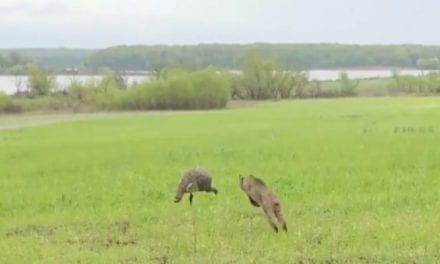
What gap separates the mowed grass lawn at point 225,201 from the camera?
11047 millimetres

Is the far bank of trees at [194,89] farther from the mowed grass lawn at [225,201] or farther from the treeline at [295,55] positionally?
the mowed grass lawn at [225,201]

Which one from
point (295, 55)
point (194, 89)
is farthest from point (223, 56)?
point (194, 89)

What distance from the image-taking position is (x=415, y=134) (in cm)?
2844

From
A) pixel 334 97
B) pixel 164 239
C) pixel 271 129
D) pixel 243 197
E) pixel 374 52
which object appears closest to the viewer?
pixel 164 239

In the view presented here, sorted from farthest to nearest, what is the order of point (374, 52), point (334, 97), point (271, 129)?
1. point (374, 52)
2. point (334, 97)
3. point (271, 129)

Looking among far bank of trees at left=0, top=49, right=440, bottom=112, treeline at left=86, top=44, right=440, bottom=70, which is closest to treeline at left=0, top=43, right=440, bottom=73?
treeline at left=86, top=44, right=440, bottom=70

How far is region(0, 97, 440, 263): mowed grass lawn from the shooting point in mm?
11047

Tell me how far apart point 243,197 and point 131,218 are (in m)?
2.22

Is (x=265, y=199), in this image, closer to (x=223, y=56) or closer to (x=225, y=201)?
(x=225, y=201)

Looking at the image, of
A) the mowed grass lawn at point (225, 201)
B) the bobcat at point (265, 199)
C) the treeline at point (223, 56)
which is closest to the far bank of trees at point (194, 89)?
the treeline at point (223, 56)

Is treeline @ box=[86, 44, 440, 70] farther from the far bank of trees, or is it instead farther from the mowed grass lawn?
the mowed grass lawn

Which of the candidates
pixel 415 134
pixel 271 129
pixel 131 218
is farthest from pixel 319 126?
pixel 131 218

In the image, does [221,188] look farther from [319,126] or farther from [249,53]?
[249,53]

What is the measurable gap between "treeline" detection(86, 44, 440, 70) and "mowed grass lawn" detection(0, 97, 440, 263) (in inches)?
2897
